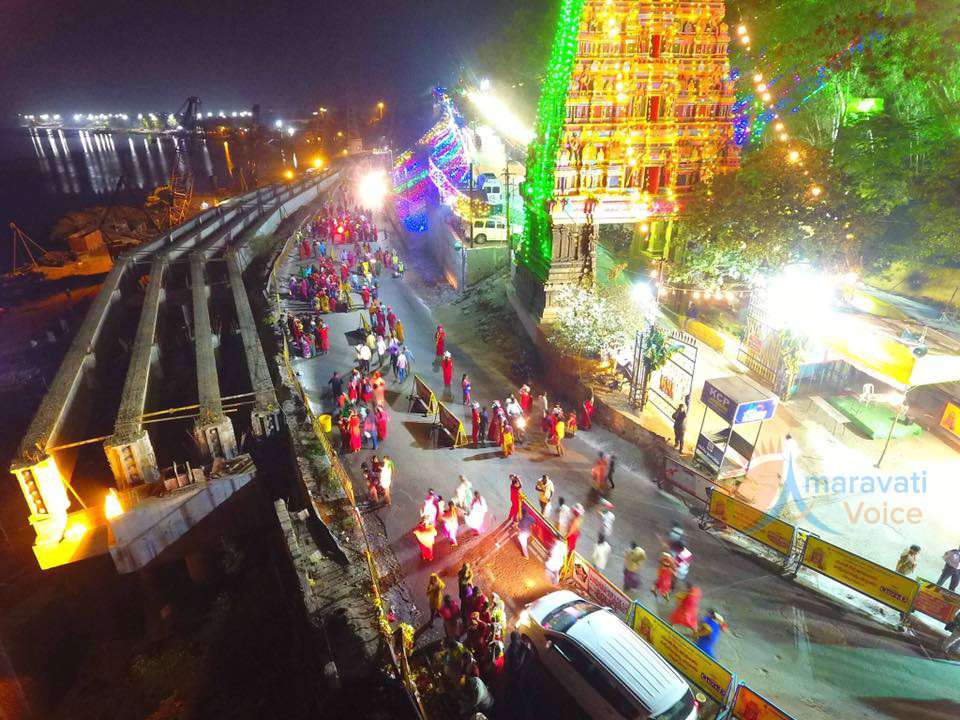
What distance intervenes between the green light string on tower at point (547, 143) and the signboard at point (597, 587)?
45.6 ft

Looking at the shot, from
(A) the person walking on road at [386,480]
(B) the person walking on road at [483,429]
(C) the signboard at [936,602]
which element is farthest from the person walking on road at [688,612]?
(B) the person walking on road at [483,429]

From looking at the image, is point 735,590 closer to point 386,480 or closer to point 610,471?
point 610,471

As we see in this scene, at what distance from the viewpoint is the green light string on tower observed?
18656 mm

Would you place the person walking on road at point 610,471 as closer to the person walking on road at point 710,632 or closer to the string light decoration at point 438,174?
the person walking on road at point 710,632

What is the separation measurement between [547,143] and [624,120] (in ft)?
9.80

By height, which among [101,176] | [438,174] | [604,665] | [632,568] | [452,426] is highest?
[101,176]

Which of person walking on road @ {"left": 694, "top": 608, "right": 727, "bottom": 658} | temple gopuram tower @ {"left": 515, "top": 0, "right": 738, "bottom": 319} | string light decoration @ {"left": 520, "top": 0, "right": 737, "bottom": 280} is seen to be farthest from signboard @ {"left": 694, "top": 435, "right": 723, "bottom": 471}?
string light decoration @ {"left": 520, "top": 0, "right": 737, "bottom": 280}

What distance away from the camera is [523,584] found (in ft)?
33.3

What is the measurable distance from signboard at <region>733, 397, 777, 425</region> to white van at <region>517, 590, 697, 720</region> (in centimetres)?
635

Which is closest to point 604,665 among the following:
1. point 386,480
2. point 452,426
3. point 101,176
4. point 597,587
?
point 597,587

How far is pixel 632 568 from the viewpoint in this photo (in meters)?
9.88

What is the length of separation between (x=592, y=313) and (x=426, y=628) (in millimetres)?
12292

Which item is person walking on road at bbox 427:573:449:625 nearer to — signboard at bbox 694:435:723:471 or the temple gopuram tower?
signboard at bbox 694:435:723:471

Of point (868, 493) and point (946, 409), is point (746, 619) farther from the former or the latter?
point (946, 409)
